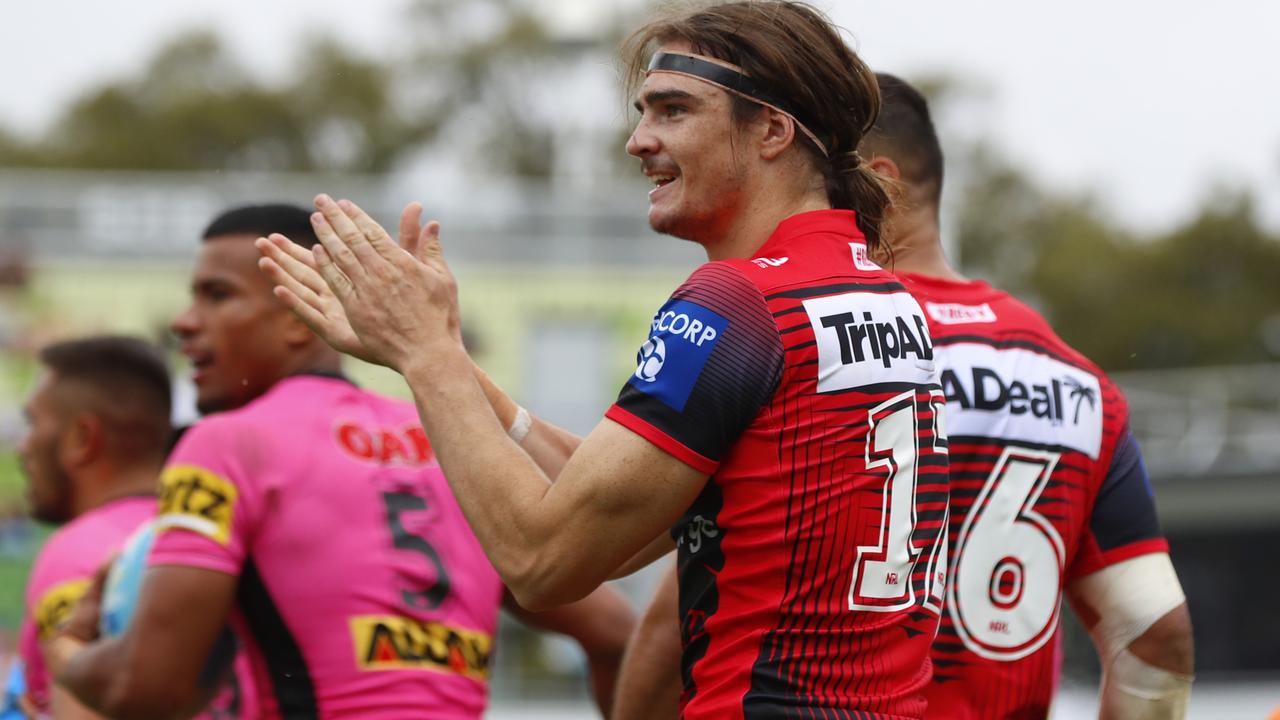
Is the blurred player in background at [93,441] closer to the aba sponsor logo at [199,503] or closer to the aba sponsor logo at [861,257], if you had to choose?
the aba sponsor logo at [199,503]

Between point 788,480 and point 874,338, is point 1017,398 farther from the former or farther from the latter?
point 788,480

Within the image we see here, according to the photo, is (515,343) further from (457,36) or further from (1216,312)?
(1216,312)

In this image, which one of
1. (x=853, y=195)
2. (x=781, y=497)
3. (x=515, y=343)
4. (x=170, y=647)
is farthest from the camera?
(x=515, y=343)

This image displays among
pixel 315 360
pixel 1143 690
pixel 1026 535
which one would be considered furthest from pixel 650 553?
pixel 315 360

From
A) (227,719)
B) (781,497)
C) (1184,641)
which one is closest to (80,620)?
(227,719)

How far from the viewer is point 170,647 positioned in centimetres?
362

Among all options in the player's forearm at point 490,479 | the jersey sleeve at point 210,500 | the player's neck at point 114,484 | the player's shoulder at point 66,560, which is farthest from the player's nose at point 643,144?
the player's neck at point 114,484

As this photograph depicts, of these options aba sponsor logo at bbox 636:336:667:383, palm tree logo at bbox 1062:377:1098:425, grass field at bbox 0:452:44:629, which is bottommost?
grass field at bbox 0:452:44:629

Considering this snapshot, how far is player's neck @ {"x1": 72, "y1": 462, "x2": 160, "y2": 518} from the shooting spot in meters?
5.21

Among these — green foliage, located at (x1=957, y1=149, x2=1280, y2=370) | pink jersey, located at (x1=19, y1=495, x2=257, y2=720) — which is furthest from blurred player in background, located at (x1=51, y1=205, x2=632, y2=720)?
green foliage, located at (x1=957, y1=149, x2=1280, y2=370)

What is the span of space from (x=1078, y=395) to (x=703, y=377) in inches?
55.2

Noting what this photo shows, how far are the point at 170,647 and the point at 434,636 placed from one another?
2.09 feet

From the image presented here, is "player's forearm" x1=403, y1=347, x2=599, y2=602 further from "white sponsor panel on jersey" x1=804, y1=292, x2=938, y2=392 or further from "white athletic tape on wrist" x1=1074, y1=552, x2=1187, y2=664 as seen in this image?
"white athletic tape on wrist" x1=1074, y1=552, x2=1187, y2=664

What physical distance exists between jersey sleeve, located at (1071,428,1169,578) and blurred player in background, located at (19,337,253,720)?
2947mm
